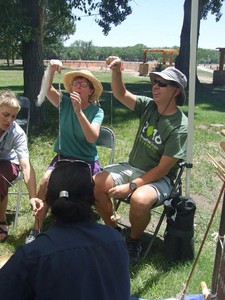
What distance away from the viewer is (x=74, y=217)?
1460mm

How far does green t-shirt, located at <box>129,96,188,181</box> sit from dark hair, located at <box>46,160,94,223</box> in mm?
1650

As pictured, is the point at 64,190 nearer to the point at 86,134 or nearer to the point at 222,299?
the point at 222,299

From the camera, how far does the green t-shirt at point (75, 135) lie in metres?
3.41

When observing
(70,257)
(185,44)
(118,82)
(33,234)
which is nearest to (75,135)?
(118,82)

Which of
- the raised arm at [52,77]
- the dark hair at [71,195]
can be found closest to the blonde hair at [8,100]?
the raised arm at [52,77]

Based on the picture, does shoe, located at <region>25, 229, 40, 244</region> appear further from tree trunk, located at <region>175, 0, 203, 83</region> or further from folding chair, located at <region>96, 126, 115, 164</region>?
tree trunk, located at <region>175, 0, 203, 83</region>

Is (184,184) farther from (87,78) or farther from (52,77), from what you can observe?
(52,77)

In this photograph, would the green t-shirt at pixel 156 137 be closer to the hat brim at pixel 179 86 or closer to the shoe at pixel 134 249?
the hat brim at pixel 179 86

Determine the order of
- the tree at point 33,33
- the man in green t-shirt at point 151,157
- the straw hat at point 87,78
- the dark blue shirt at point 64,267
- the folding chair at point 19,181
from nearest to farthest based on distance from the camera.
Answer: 1. the dark blue shirt at point 64,267
2. the man in green t-shirt at point 151,157
3. the straw hat at point 87,78
4. the folding chair at point 19,181
5. the tree at point 33,33

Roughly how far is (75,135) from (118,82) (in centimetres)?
61

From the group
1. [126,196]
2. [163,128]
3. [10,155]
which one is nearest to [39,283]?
[126,196]

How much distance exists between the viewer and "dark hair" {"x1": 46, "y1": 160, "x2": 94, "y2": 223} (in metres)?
1.45

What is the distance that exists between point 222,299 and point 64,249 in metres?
0.91

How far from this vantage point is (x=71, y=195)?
58.5 inches
